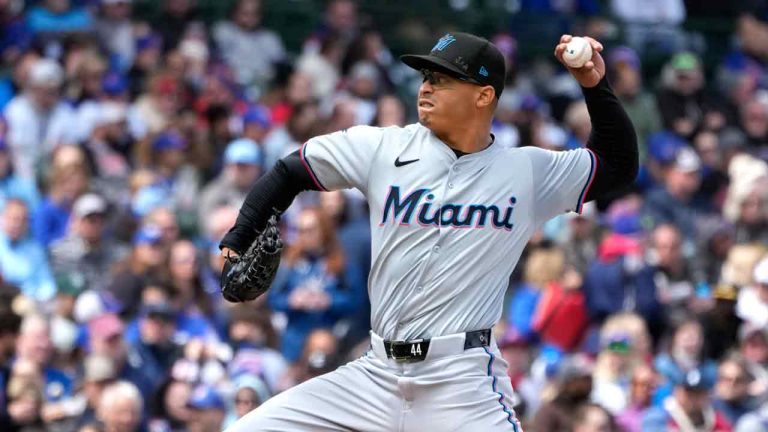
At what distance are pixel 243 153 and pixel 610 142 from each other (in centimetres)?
601

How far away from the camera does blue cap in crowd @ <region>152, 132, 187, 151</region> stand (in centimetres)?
1247

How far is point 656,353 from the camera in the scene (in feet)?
36.4

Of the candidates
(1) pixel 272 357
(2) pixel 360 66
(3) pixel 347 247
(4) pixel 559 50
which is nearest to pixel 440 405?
(4) pixel 559 50

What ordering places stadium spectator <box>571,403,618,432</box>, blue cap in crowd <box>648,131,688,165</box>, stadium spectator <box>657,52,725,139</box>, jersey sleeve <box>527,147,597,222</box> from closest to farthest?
jersey sleeve <box>527,147,597,222</box>, stadium spectator <box>571,403,618,432</box>, blue cap in crowd <box>648,131,688,165</box>, stadium spectator <box>657,52,725,139</box>

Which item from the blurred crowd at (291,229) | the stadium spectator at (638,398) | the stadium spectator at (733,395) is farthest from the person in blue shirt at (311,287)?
the stadium spectator at (733,395)

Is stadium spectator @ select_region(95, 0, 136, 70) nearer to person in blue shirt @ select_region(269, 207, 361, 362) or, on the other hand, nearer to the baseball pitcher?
person in blue shirt @ select_region(269, 207, 361, 362)

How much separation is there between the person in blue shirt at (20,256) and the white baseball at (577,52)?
584 centimetres

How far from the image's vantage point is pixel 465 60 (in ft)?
20.0

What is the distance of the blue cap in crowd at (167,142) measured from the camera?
12.5 m

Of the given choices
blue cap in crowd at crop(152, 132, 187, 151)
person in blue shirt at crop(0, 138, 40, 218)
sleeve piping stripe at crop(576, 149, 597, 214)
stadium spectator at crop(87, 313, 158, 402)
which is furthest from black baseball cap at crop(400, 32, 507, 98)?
blue cap in crowd at crop(152, 132, 187, 151)

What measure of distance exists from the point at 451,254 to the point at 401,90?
8.63 metres

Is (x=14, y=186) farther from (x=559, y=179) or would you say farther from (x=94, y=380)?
(x=559, y=179)

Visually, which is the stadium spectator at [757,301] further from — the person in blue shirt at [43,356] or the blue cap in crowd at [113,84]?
the blue cap in crowd at [113,84]

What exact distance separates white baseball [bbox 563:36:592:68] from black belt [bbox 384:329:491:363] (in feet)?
Answer: 3.38
